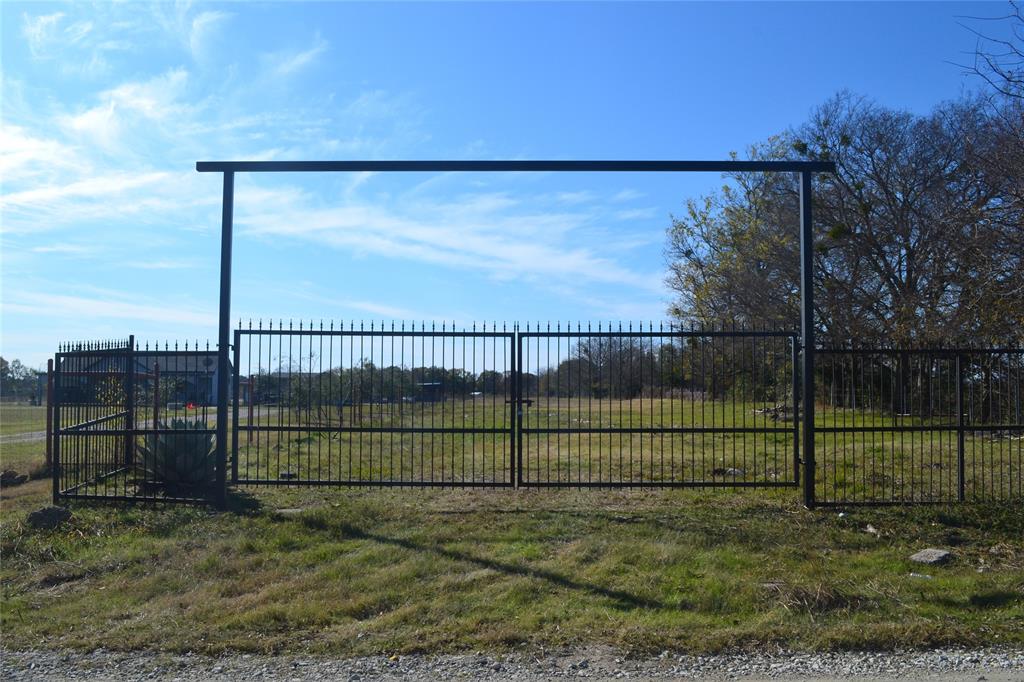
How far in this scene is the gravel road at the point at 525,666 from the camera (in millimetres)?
5152

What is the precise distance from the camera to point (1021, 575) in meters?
7.19

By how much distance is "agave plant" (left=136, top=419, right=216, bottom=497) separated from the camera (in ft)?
33.8

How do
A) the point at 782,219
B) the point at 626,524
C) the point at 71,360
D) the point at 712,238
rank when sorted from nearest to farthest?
the point at 626,524, the point at 71,360, the point at 782,219, the point at 712,238

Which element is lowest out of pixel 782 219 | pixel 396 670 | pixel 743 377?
pixel 396 670

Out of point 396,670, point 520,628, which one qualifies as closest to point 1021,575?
point 520,628

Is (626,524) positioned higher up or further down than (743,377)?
further down

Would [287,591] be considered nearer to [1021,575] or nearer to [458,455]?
[1021,575]

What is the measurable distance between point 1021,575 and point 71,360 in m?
10.6

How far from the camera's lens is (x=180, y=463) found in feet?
33.8

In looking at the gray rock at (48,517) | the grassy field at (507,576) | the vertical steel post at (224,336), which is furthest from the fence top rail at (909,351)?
the gray rock at (48,517)

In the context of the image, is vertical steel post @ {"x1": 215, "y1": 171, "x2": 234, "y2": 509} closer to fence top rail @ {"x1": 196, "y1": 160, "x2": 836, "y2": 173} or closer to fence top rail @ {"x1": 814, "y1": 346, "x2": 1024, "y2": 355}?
fence top rail @ {"x1": 196, "y1": 160, "x2": 836, "y2": 173}

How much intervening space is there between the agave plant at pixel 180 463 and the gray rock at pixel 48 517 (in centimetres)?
133

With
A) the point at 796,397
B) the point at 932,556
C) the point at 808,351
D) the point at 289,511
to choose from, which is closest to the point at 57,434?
the point at 289,511

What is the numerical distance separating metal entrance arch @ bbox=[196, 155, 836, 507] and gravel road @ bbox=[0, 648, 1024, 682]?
419 centimetres
